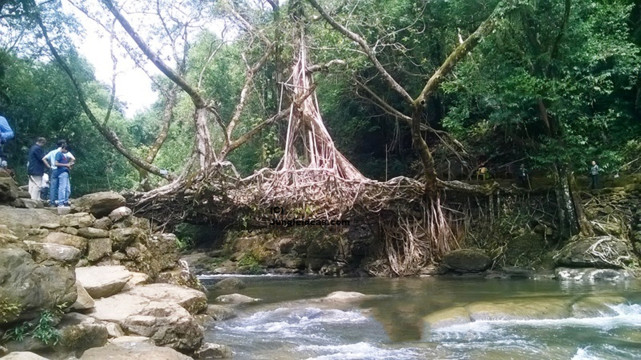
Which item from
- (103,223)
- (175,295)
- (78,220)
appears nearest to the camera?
(175,295)

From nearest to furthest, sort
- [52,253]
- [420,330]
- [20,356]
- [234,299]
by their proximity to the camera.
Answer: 1. [20,356]
2. [52,253]
3. [420,330]
4. [234,299]

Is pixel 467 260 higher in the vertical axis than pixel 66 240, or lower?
lower

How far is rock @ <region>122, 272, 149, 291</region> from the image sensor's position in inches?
311

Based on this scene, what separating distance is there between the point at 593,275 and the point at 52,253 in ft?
37.6

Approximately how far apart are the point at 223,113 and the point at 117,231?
15392 mm

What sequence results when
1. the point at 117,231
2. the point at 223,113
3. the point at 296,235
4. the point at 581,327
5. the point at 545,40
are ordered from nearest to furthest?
the point at 581,327 → the point at 117,231 → the point at 545,40 → the point at 296,235 → the point at 223,113

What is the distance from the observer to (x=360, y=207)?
15.4m

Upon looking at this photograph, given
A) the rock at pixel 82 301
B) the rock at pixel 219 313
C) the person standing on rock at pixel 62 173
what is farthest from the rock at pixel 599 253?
the person standing on rock at pixel 62 173

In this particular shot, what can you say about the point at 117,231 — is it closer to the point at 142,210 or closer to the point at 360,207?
the point at 142,210

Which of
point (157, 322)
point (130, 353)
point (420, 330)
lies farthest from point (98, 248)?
point (420, 330)

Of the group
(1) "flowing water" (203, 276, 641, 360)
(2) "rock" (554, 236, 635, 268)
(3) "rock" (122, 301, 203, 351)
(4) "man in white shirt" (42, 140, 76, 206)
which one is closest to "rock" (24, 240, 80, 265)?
(3) "rock" (122, 301, 203, 351)

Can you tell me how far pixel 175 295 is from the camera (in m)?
8.17

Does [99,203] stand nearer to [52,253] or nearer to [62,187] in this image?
[62,187]

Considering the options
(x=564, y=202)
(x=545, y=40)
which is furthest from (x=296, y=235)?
(x=545, y=40)
